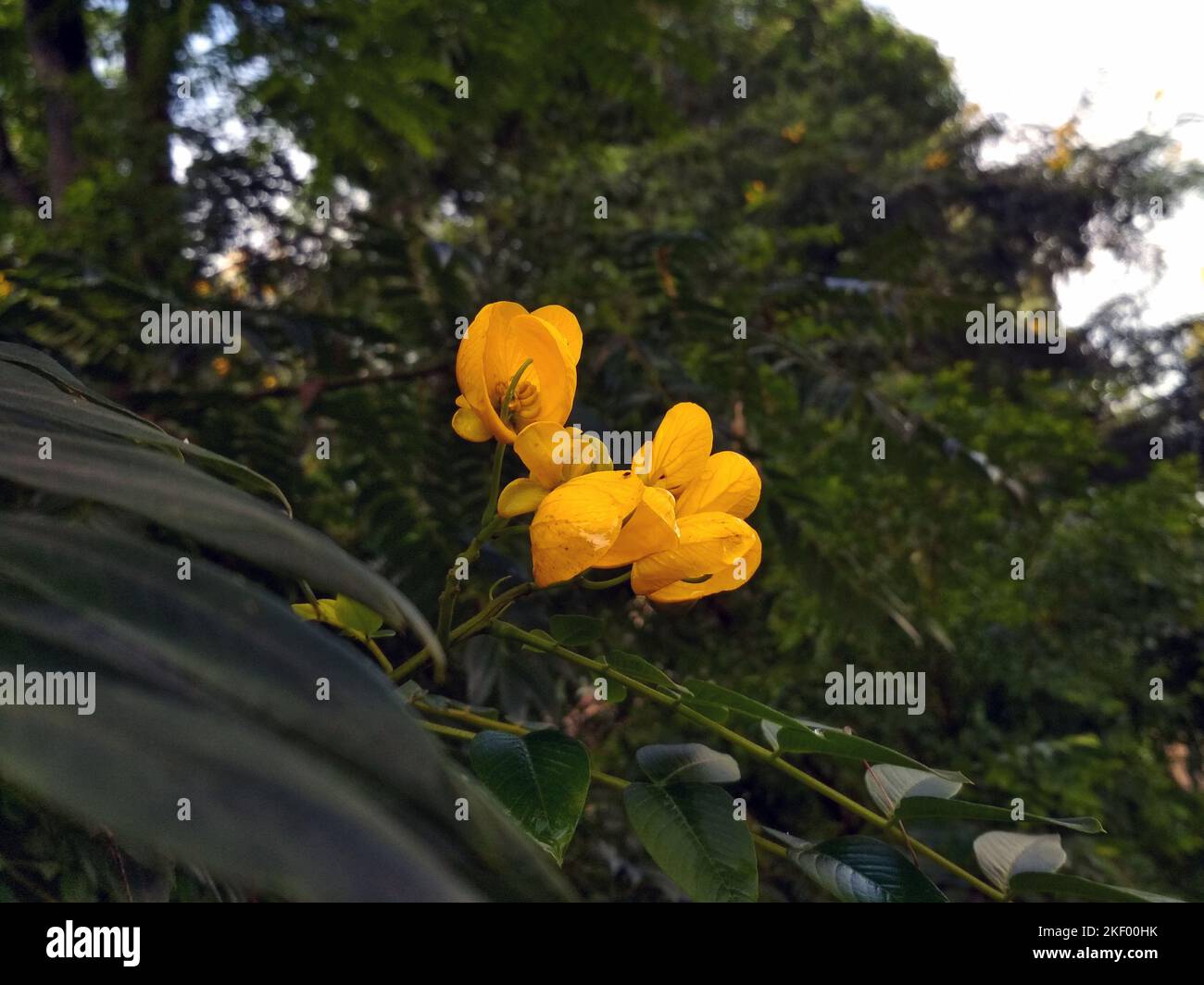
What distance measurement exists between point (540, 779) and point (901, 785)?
19cm

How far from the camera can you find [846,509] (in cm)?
212

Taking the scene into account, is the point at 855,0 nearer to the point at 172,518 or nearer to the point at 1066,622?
the point at 1066,622

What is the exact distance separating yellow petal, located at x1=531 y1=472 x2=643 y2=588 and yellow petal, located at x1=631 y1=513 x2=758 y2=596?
25 millimetres

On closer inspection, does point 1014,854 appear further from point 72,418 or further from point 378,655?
point 72,418

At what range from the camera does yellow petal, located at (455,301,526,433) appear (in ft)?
1.41

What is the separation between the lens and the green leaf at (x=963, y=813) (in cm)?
35

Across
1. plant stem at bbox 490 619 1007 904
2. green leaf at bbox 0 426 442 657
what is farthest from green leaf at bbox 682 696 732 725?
green leaf at bbox 0 426 442 657

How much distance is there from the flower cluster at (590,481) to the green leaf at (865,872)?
114mm

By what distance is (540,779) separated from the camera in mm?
342
